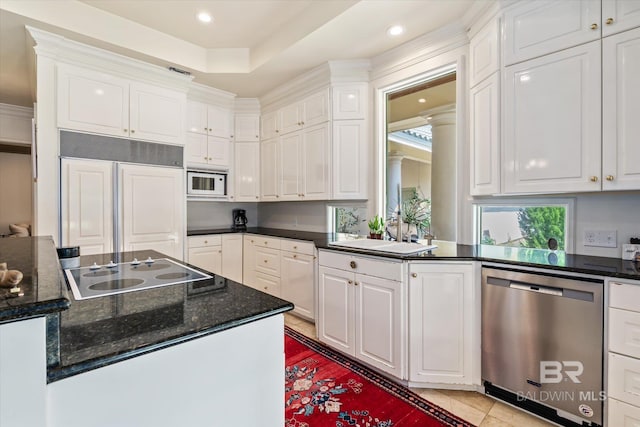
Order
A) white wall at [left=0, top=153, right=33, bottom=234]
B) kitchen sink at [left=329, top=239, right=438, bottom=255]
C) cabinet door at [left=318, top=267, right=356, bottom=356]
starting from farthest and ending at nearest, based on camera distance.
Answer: white wall at [left=0, top=153, right=33, bottom=234] → cabinet door at [left=318, top=267, right=356, bottom=356] → kitchen sink at [left=329, top=239, right=438, bottom=255]

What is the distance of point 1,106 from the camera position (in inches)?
170

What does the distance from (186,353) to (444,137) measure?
263cm

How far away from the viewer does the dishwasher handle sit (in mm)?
1621

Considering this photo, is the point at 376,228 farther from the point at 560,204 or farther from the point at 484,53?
the point at 484,53

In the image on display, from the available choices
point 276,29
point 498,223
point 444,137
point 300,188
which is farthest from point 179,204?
point 498,223

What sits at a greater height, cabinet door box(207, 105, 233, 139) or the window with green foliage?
cabinet door box(207, 105, 233, 139)

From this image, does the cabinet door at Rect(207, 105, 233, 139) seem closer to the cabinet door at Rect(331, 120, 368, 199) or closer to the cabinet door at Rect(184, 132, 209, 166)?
the cabinet door at Rect(184, 132, 209, 166)

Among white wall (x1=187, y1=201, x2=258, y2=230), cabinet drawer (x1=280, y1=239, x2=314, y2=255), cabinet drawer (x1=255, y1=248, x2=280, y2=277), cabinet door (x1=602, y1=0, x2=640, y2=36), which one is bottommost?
cabinet drawer (x1=255, y1=248, x2=280, y2=277)

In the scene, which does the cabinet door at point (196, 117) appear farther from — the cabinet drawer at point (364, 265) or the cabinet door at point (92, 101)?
the cabinet drawer at point (364, 265)

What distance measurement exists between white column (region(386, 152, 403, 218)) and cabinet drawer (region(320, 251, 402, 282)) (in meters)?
0.96

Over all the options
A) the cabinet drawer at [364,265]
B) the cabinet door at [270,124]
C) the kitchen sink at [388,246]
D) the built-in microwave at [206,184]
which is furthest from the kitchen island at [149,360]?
the cabinet door at [270,124]

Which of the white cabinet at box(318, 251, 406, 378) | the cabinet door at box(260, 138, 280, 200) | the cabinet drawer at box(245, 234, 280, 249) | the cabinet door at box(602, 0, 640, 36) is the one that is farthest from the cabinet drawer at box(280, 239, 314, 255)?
the cabinet door at box(602, 0, 640, 36)

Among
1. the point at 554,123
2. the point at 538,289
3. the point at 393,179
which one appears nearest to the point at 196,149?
the point at 393,179

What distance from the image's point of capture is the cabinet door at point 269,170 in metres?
3.96
